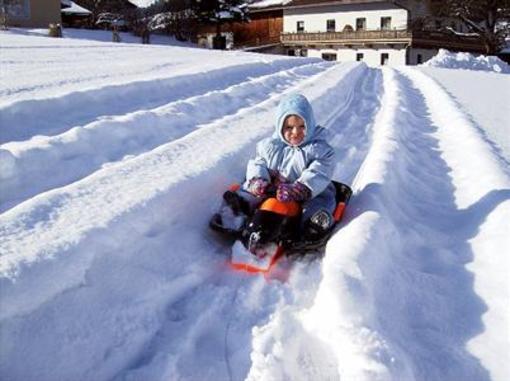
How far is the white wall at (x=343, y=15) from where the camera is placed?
32.8m

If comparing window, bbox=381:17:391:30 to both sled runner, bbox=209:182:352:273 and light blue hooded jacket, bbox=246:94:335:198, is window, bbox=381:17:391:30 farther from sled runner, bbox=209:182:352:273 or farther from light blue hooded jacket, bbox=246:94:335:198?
sled runner, bbox=209:182:352:273

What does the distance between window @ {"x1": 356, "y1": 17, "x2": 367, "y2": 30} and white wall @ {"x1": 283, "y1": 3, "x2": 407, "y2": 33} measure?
0.58ft

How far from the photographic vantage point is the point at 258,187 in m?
3.67

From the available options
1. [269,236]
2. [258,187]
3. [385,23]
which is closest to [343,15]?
[385,23]

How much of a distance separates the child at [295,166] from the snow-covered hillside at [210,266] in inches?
11.0

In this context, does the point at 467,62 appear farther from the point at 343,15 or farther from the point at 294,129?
the point at 294,129

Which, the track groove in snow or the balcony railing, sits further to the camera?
the balcony railing

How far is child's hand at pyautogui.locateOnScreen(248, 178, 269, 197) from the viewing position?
3673 millimetres

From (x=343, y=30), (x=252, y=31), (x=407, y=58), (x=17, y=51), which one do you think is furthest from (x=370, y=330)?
(x=252, y=31)

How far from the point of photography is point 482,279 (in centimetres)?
292

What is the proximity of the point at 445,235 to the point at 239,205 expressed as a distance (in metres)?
1.35

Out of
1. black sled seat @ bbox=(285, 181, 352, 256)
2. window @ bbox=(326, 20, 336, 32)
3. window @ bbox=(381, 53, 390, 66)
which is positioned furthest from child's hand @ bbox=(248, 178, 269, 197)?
window @ bbox=(326, 20, 336, 32)

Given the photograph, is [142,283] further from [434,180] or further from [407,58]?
[407,58]

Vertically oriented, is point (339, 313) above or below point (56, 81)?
below
